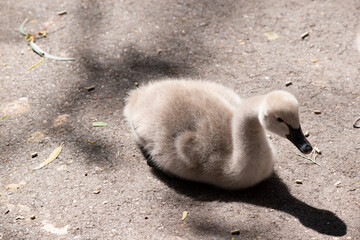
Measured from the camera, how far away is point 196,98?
3.76 meters

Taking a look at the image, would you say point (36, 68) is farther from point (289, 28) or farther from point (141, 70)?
point (289, 28)

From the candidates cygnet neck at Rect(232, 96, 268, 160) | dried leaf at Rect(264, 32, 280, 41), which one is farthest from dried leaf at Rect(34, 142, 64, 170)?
dried leaf at Rect(264, 32, 280, 41)

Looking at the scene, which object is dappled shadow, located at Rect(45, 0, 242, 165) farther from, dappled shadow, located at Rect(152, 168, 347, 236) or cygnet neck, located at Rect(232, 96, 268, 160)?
cygnet neck, located at Rect(232, 96, 268, 160)

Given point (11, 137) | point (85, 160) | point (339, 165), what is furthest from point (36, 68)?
point (339, 165)

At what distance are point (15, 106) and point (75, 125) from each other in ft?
2.22

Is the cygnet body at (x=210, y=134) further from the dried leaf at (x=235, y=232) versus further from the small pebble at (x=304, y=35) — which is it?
the small pebble at (x=304, y=35)

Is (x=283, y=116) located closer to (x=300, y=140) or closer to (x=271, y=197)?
(x=300, y=140)

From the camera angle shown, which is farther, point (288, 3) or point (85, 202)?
point (288, 3)

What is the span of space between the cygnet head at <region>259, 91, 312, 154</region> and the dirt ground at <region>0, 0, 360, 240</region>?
0.50 m

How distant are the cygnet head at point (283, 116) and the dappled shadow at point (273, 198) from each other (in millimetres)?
438

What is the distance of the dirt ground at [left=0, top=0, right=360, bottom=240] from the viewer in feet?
11.2

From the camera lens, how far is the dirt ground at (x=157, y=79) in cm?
340

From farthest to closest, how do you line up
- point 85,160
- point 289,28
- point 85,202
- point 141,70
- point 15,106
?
point 289,28
point 141,70
point 15,106
point 85,160
point 85,202

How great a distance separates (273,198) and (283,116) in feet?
2.22
